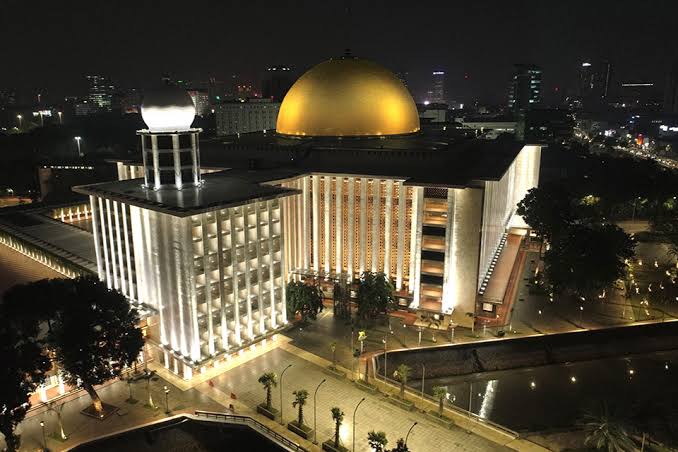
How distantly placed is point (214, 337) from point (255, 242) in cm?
788

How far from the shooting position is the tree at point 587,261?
49.6 metres

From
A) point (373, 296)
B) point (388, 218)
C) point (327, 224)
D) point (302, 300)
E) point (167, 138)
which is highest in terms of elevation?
point (167, 138)

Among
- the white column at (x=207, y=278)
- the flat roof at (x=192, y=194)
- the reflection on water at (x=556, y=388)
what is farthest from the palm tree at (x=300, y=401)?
the flat roof at (x=192, y=194)

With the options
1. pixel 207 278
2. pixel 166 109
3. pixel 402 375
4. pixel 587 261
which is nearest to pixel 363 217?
pixel 207 278

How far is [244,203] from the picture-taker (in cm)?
3906

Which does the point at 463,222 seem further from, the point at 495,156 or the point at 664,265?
the point at 664,265

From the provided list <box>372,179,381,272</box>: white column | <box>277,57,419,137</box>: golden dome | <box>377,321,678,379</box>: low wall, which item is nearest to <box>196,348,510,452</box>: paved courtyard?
<box>377,321,678,379</box>: low wall

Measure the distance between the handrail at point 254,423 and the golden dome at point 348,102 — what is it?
36.2 m

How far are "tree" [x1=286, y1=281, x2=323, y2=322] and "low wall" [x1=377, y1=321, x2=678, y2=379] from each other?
7.55 m

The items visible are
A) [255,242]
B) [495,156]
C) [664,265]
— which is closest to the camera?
[255,242]

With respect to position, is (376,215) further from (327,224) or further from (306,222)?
(306,222)

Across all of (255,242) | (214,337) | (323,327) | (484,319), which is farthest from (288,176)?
(484,319)

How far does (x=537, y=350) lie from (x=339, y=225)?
21.4 metres

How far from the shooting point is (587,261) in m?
49.7
